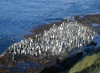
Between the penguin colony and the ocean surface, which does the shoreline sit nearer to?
the ocean surface

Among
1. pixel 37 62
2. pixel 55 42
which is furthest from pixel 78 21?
pixel 37 62

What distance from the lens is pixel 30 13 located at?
174 feet

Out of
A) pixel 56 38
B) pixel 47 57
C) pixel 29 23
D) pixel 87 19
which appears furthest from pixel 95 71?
pixel 87 19

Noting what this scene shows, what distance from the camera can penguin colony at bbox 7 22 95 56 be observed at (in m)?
29.9

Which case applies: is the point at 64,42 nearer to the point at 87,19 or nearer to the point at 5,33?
the point at 5,33

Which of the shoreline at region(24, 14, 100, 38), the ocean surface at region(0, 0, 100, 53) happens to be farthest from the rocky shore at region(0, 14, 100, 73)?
the shoreline at region(24, 14, 100, 38)

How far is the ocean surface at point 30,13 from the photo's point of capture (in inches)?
1545

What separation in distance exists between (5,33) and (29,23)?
25.7ft

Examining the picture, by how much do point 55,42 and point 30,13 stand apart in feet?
70.8

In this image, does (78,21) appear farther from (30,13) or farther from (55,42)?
(55,42)

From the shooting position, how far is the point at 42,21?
1852 inches

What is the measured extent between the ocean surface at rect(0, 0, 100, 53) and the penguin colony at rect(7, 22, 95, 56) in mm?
2722

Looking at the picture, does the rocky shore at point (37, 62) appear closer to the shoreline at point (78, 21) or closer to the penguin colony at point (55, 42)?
the penguin colony at point (55, 42)

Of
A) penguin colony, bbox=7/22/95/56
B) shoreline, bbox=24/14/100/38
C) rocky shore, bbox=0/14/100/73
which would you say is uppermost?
shoreline, bbox=24/14/100/38
